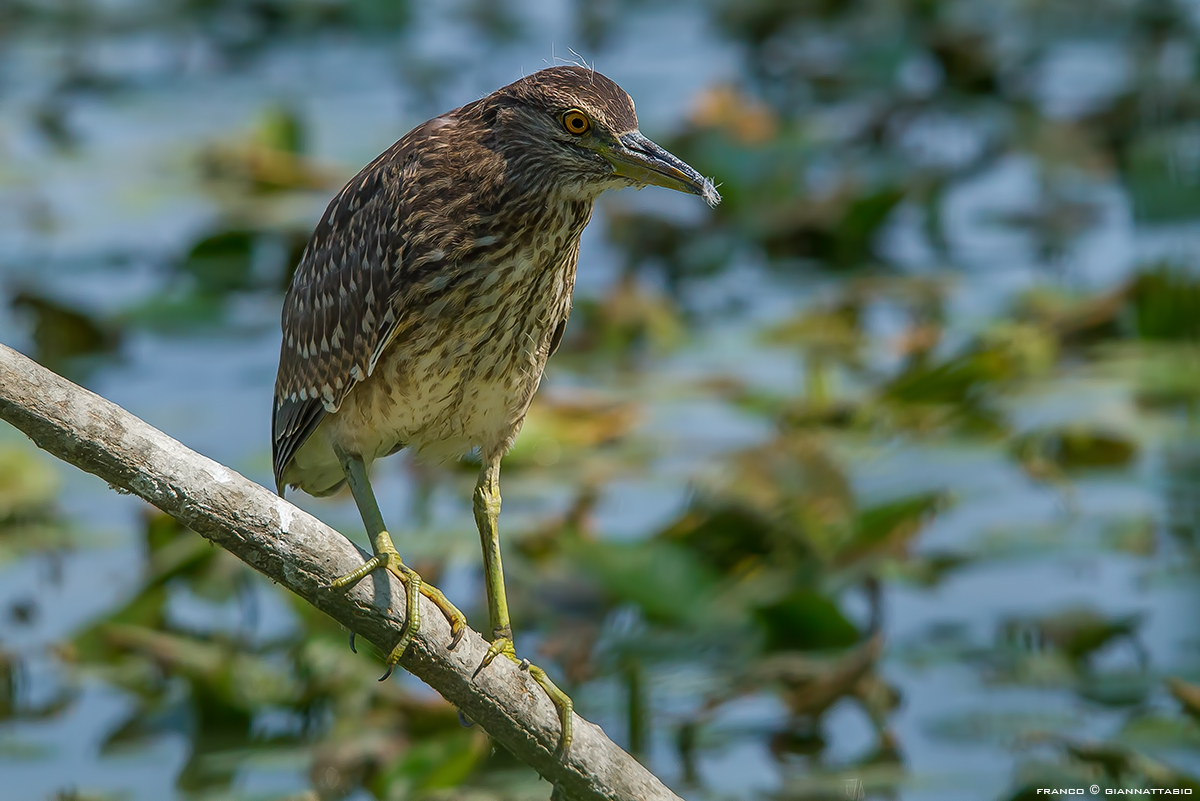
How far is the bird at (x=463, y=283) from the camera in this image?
3.02 metres

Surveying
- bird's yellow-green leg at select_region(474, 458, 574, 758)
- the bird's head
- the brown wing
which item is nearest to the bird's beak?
the bird's head

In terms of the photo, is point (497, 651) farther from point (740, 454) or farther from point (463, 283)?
point (740, 454)

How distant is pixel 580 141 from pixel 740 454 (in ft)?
5.39

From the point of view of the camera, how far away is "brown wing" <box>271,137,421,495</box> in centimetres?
327

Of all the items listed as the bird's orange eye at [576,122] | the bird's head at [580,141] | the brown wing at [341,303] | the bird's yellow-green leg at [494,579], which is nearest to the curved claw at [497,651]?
the bird's yellow-green leg at [494,579]

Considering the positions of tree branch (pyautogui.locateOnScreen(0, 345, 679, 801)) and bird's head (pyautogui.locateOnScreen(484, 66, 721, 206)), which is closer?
tree branch (pyautogui.locateOnScreen(0, 345, 679, 801))

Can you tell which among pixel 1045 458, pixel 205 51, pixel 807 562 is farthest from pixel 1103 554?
pixel 205 51

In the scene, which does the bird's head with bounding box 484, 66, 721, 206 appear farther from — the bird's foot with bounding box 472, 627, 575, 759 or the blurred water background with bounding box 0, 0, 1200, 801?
the bird's foot with bounding box 472, 627, 575, 759

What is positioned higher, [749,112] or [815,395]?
[749,112]

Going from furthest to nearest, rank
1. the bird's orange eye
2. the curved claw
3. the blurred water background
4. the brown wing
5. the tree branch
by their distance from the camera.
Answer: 1. the blurred water background
2. the brown wing
3. the bird's orange eye
4. the curved claw
5. the tree branch

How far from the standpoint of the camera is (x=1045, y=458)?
507 cm

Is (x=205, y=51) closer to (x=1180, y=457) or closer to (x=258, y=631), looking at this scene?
(x=258, y=631)

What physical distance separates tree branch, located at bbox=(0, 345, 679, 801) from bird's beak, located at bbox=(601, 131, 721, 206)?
34.7 inches

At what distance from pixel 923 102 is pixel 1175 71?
4.36ft
